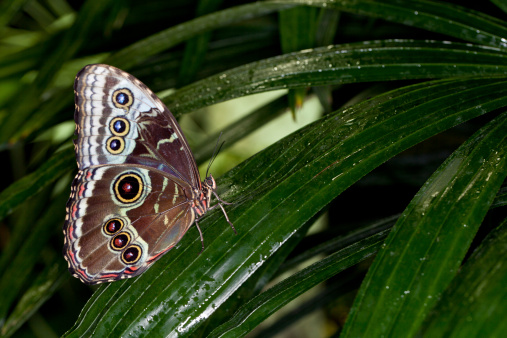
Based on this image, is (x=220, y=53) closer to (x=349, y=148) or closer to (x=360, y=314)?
(x=349, y=148)

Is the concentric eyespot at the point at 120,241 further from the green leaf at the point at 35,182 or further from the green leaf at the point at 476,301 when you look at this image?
the green leaf at the point at 476,301

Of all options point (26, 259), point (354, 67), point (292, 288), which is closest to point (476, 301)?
point (292, 288)

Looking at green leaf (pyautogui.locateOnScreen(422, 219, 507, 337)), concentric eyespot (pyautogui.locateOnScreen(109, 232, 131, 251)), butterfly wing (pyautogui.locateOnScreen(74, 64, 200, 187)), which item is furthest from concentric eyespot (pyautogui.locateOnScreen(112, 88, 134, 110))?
green leaf (pyautogui.locateOnScreen(422, 219, 507, 337))

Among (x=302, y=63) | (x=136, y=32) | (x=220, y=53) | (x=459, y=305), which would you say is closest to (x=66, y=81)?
(x=136, y=32)

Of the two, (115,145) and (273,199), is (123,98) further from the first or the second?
(273,199)

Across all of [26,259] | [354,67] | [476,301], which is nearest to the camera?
[476,301]
